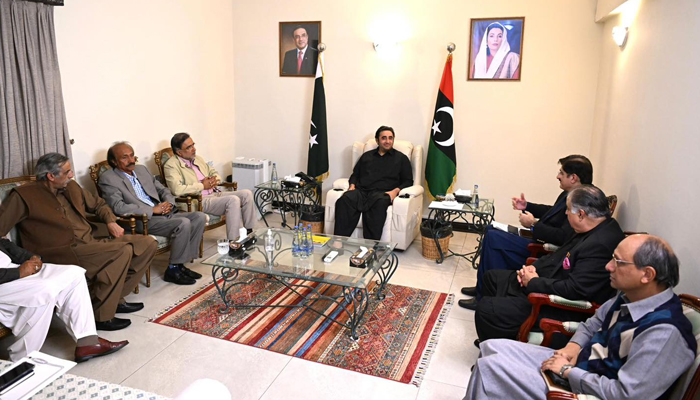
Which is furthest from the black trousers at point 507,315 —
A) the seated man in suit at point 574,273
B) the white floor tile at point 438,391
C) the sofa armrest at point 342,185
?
the sofa armrest at point 342,185

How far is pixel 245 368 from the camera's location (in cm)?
290

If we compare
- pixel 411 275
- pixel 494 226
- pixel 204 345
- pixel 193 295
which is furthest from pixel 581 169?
pixel 193 295

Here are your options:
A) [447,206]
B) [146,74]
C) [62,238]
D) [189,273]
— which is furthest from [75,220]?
[447,206]

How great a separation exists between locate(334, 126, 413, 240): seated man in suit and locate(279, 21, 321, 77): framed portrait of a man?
1403 mm

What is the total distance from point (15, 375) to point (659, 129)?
3.38 meters

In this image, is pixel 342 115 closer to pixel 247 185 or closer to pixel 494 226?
pixel 247 185

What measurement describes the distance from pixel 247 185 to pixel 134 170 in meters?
1.79

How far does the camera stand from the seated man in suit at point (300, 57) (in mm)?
5848

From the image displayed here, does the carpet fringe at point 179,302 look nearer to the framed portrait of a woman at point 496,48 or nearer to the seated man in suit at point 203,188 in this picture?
the seated man in suit at point 203,188

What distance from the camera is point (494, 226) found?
382cm

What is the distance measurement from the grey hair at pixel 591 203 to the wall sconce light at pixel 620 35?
1956mm

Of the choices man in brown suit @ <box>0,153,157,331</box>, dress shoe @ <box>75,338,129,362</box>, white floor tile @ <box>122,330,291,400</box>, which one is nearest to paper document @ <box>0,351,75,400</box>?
white floor tile @ <box>122,330,291,400</box>

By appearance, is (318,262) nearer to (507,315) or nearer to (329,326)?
(329,326)

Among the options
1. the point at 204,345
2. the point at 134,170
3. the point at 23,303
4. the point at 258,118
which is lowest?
the point at 204,345
